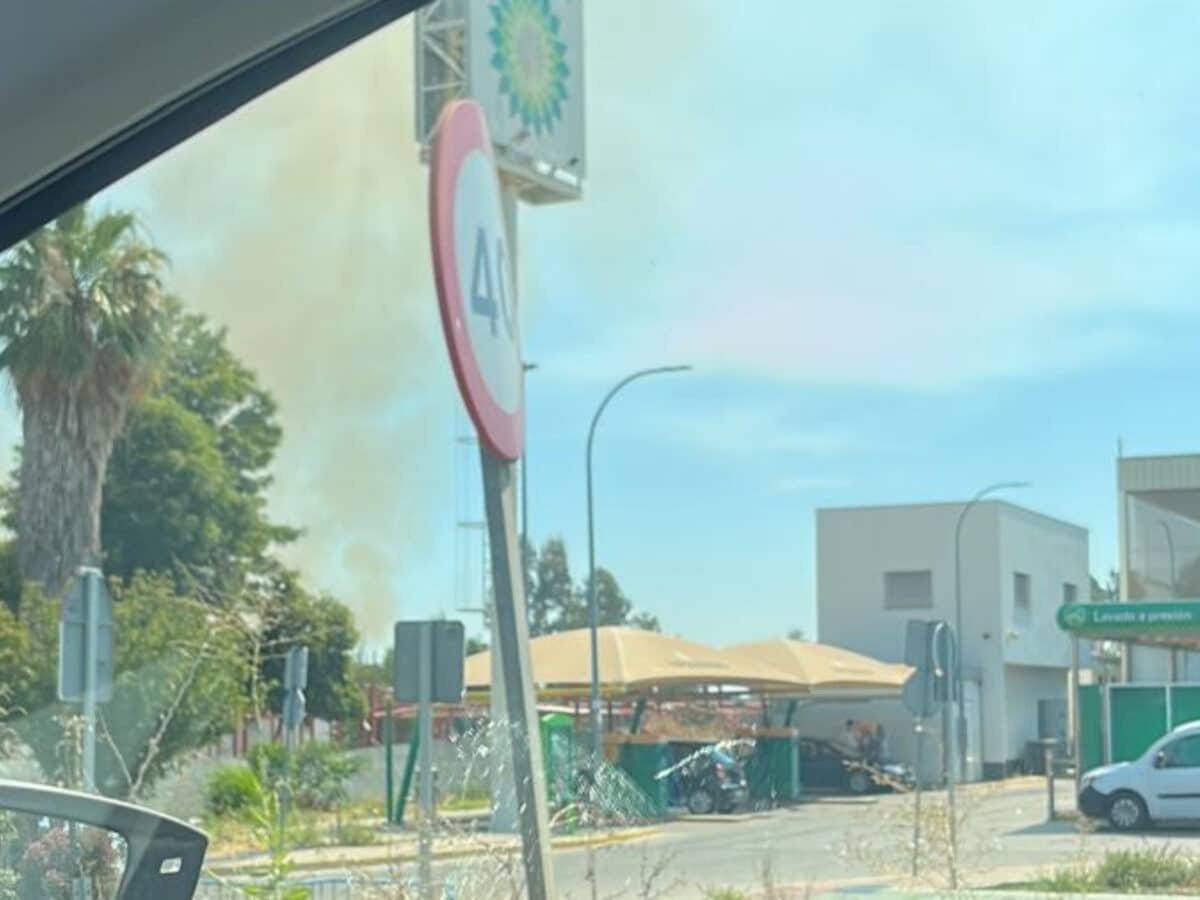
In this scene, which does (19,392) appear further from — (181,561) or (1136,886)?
(181,561)

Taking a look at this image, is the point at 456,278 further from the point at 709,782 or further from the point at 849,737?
the point at 849,737

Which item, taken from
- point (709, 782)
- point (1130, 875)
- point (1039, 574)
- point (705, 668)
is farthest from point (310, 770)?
point (1039, 574)

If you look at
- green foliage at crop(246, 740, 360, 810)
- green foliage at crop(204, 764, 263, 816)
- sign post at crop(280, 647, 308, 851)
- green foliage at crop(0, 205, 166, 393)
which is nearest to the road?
green foliage at crop(204, 764, 263, 816)

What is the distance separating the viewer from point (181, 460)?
60.1ft

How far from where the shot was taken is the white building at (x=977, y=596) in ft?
28.5

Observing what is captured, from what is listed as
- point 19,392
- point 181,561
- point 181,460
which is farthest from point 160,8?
point 181,460

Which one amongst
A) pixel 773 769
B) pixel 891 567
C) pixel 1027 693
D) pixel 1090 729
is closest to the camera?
pixel 773 769

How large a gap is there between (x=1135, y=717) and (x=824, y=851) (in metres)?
5.22

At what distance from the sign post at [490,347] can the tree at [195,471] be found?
19.6 ft

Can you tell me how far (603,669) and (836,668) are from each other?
4.87 feet

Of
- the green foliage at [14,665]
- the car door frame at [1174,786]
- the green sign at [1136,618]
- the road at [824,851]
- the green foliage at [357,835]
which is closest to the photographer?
the road at [824,851]

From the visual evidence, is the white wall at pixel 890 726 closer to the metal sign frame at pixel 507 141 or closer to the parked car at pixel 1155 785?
the parked car at pixel 1155 785

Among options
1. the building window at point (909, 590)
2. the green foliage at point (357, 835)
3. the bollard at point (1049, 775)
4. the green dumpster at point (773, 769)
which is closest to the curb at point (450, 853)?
the green foliage at point (357, 835)

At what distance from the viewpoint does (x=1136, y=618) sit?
33.0ft
